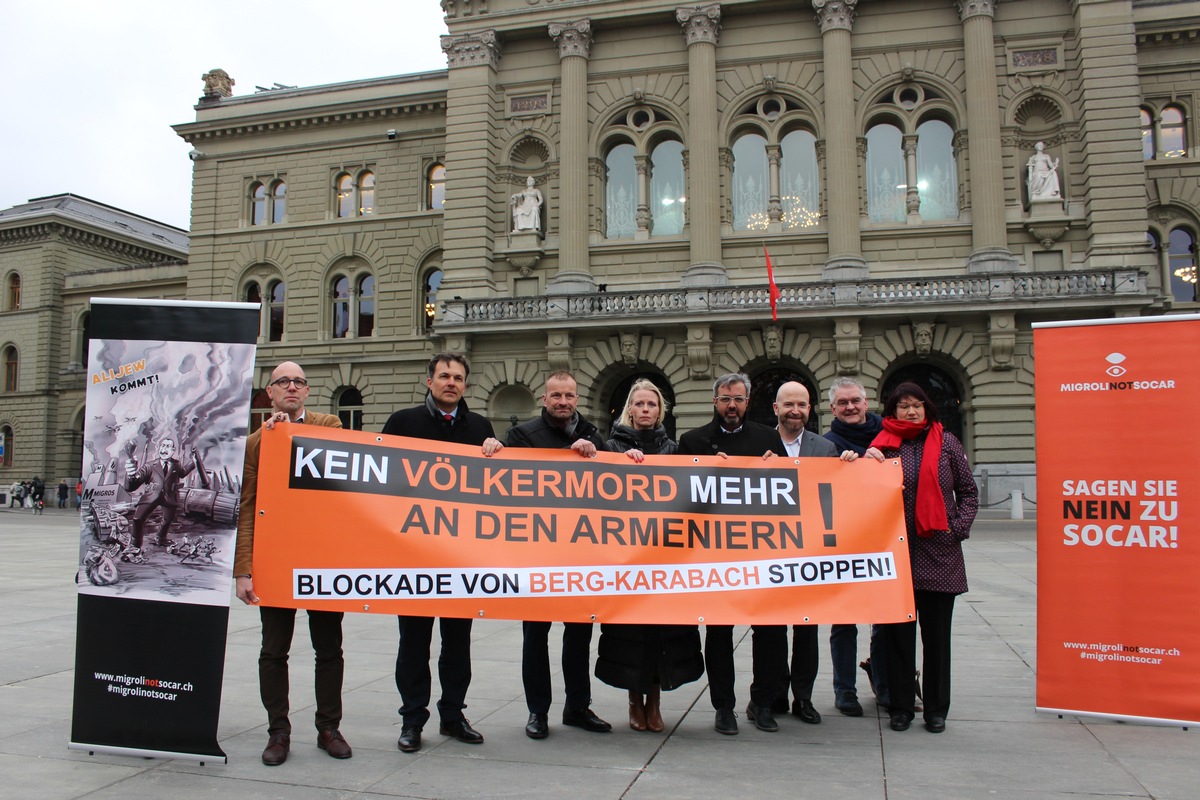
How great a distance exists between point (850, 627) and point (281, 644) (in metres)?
4.02

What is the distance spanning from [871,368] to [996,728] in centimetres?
2323

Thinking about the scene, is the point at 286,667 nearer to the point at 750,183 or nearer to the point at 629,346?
the point at 629,346

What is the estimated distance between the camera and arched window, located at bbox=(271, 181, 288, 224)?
39.0 meters

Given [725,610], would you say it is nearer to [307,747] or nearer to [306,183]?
[307,747]

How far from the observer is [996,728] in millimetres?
6027

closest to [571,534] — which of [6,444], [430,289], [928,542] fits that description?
[928,542]

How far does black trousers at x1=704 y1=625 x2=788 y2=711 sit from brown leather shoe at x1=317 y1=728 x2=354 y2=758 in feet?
7.63

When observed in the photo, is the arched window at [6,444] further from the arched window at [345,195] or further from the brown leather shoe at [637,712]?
the brown leather shoe at [637,712]

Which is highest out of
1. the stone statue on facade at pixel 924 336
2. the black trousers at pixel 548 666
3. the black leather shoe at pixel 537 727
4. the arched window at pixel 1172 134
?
the arched window at pixel 1172 134

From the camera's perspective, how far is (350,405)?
3728 centimetres

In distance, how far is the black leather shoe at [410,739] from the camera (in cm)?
550

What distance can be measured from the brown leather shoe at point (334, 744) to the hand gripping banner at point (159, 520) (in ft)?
1.84

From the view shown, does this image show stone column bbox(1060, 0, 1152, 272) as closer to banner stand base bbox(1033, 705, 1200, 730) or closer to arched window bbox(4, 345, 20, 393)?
banner stand base bbox(1033, 705, 1200, 730)

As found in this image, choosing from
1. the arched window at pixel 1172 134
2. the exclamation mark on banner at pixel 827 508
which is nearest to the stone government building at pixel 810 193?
the arched window at pixel 1172 134
